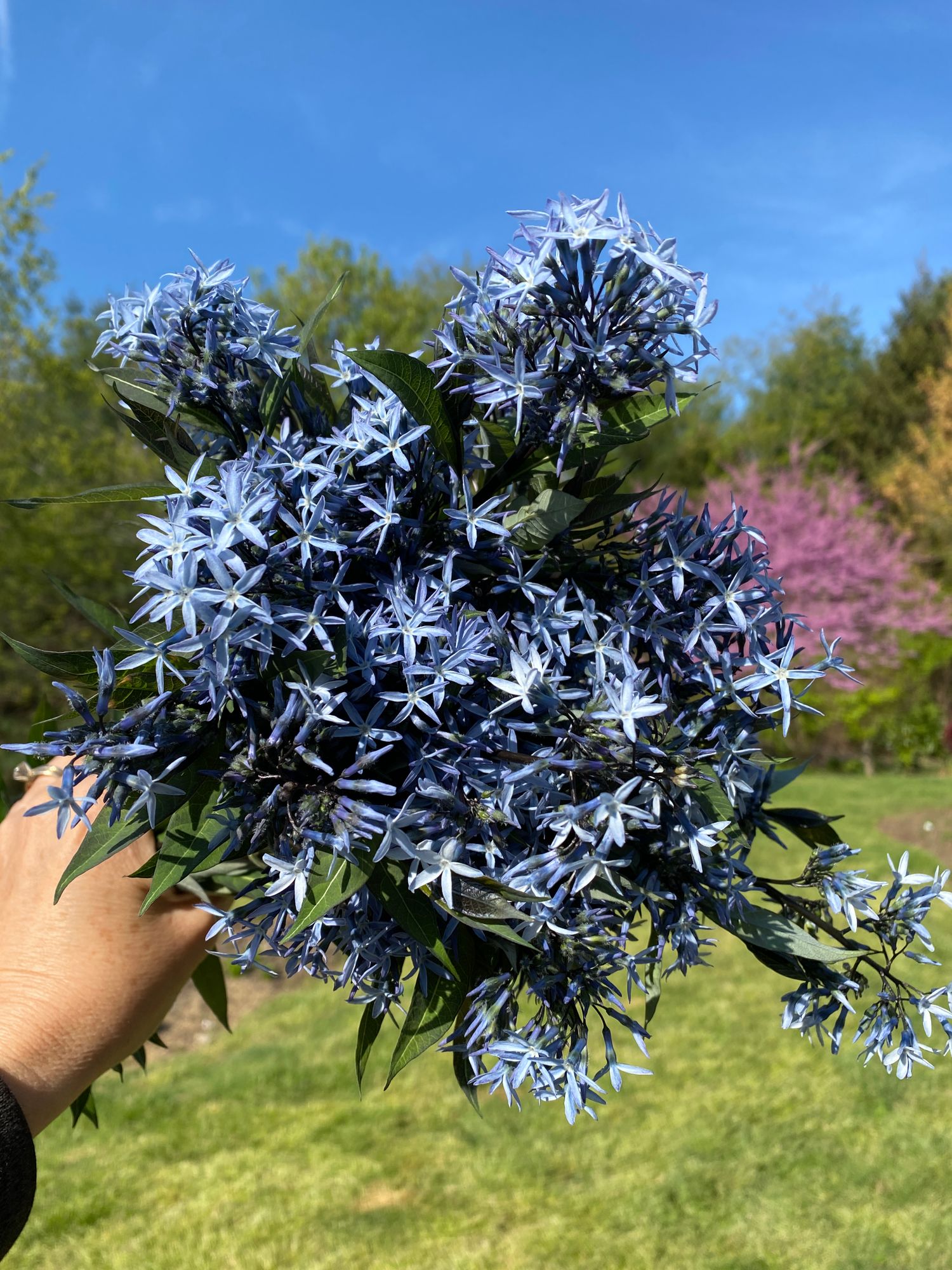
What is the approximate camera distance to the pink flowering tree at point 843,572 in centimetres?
1836

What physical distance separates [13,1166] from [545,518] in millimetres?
1470

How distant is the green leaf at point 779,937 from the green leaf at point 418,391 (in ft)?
2.76

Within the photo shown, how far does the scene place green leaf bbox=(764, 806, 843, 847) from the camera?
165cm


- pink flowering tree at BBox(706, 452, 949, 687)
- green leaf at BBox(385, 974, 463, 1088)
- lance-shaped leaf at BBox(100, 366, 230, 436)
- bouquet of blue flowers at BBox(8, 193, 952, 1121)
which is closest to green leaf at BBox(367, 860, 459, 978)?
bouquet of blue flowers at BBox(8, 193, 952, 1121)

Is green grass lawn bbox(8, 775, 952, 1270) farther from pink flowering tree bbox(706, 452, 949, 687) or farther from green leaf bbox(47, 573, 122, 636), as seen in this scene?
pink flowering tree bbox(706, 452, 949, 687)

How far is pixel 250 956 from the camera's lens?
1.43 m

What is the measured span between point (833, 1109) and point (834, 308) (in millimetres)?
31485

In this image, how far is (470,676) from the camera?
4.30 ft

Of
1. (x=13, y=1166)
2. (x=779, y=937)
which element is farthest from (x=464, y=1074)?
(x=13, y=1166)

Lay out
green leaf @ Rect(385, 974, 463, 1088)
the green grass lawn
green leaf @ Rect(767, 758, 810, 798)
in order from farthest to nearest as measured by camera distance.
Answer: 1. the green grass lawn
2. green leaf @ Rect(767, 758, 810, 798)
3. green leaf @ Rect(385, 974, 463, 1088)

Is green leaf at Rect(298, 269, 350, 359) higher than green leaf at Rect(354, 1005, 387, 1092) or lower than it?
higher

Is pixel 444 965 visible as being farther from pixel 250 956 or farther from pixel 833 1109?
pixel 833 1109

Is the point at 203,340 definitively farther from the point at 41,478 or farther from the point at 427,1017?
the point at 41,478

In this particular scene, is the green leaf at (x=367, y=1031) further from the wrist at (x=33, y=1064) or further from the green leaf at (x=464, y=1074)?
the wrist at (x=33, y=1064)
